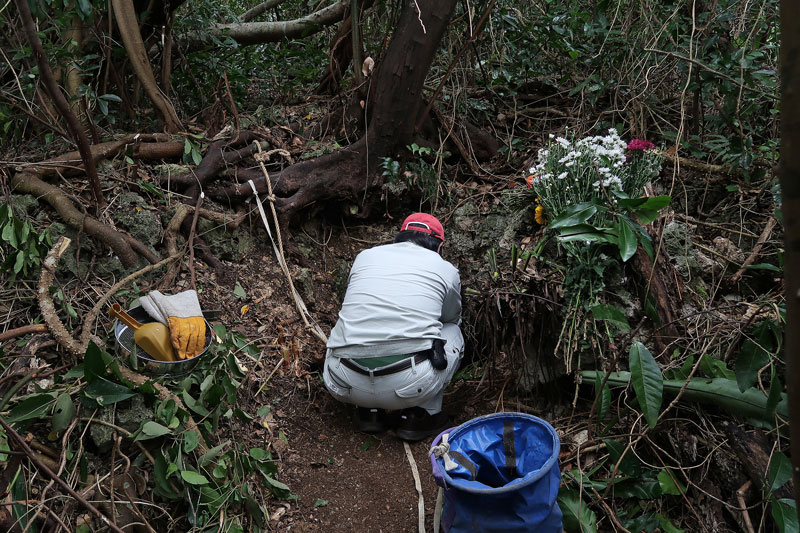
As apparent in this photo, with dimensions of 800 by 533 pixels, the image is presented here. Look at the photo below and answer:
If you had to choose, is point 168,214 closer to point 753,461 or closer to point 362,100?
point 362,100

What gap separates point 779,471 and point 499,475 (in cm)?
96

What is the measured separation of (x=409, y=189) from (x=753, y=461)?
2.99 metres

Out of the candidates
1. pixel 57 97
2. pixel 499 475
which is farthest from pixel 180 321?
pixel 499 475

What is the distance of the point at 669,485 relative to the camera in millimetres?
2162

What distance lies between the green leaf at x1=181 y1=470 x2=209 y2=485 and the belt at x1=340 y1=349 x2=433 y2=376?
1071 mm

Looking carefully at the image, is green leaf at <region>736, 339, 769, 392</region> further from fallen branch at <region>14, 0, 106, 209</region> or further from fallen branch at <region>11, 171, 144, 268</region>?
fallen branch at <region>14, 0, 106, 209</region>

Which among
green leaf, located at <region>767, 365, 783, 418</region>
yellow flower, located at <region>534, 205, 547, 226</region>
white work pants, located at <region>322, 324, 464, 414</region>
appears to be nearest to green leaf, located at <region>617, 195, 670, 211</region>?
green leaf, located at <region>767, 365, 783, 418</region>

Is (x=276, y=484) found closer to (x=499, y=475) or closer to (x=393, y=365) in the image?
(x=393, y=365)

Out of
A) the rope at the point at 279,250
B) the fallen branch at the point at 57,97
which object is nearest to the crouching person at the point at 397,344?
the rope at the point at 279,250

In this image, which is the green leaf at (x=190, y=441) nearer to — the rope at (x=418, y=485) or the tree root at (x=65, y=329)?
the tree root at (x=65, y=329)

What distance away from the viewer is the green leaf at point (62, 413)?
2125 mm

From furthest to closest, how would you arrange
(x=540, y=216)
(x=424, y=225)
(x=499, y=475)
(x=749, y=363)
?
(x=424, y=225) < (x=540, y=216) < (x=499, y=475) < (x=749, y=363)

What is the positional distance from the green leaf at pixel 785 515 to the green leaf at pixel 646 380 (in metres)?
0.44

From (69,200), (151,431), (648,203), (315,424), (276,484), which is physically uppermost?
(648,203)
